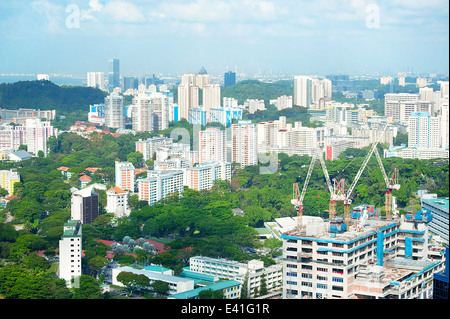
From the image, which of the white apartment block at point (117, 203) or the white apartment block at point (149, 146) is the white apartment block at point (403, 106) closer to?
the white apartment block at point (149, 146)

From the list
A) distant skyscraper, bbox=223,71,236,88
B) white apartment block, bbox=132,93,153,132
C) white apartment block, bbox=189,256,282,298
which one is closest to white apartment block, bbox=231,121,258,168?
distant skyscraper, bbox=223,71,236,88

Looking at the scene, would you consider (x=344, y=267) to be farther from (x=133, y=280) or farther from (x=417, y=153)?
(x=417, y=153)

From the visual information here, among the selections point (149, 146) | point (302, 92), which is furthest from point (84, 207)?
point (302, 92)

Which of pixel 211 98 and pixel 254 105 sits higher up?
pixel 211 98

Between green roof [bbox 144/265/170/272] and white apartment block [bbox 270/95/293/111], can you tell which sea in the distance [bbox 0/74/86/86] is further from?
green roof [bbox 144/265/170/272]

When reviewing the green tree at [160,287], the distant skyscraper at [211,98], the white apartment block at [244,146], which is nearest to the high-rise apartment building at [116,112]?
the distant skyscraper at [211,98]
